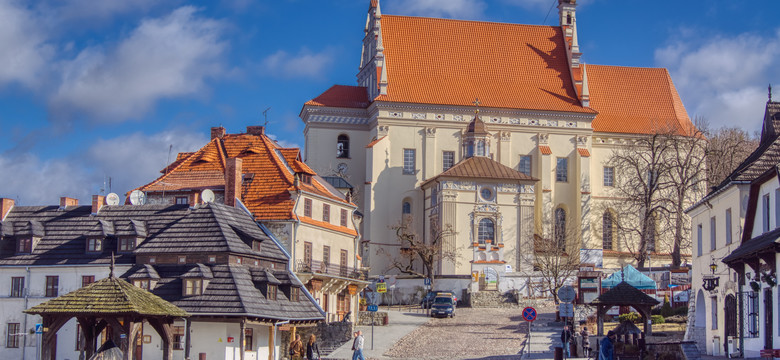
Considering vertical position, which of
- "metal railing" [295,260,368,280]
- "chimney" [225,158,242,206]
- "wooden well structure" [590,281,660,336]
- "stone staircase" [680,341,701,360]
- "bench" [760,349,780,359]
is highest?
"chimney" [225,158,242,206]

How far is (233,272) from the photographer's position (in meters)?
49.3

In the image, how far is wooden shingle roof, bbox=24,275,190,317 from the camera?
36.2m

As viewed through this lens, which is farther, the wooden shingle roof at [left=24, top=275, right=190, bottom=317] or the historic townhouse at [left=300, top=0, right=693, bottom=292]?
the historic townhouse at [left=300, top=0, right=693, bottom=292]

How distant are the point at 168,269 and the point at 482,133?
4135 cm

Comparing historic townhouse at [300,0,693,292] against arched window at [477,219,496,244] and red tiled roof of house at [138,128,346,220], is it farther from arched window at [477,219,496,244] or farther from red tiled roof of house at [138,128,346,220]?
red tiled roof of house at [138,128,346,220]

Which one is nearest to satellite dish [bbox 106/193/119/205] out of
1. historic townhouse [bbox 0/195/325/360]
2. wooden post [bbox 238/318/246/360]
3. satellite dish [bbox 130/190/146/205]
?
historic townhouse [bbox 0/195/325/360]

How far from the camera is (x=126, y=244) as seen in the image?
5319 cm

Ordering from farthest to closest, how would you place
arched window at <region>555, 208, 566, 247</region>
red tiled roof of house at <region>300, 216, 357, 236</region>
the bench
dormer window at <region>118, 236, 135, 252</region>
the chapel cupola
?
arched window at <region>555, 208, 566, 247</region>, the chapel cupola, red tiled roof of house at <region>300, 216, 357, 236</region>, dormer window at <region>118, 236, 135, 252</region>, the bench

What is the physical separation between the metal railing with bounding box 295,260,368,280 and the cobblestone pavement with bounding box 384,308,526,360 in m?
5.33

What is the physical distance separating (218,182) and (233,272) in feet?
43.4

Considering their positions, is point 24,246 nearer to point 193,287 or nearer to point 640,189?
point 193,287

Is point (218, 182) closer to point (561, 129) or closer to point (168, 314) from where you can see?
point (168, 314)

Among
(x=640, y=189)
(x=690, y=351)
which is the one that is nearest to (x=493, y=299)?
(x=640, y=189)

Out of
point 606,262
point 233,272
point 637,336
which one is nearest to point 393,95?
point 606,262
